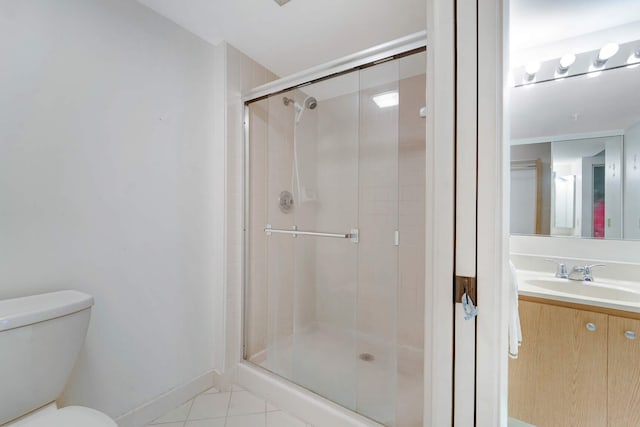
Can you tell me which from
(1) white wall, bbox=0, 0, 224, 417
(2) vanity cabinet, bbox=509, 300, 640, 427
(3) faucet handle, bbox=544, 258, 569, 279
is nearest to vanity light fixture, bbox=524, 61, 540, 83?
(3) faucet handle, bbox=544, 258, 569, 279

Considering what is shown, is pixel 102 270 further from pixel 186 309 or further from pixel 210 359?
pixel 210 359

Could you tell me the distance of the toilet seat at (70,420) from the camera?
0.85 meters

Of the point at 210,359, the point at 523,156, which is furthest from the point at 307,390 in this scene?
the point at 523,156

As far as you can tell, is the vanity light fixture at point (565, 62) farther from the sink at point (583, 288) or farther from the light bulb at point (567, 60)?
the sink at point (583, 288)

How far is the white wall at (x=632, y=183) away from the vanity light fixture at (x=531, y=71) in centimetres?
48

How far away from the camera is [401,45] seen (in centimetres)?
125

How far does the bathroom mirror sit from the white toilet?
70.8 inches

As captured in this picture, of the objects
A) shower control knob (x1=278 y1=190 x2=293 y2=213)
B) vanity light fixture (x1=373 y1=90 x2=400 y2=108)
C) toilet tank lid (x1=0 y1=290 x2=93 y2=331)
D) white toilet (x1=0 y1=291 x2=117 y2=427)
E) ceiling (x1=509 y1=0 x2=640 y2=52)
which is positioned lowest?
white toilet (x1=0 y1=291 x2=117 y2=427)

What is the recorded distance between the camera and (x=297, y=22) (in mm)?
1549

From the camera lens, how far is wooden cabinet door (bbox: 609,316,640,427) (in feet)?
3.11

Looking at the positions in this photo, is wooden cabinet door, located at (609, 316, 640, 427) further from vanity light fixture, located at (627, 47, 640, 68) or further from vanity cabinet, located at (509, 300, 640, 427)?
vanity light fixture, located at (627, 47, 640, 68)

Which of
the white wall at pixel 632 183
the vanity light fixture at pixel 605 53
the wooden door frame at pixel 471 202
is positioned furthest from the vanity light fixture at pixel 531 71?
the wooden door frame at pixel 471 202

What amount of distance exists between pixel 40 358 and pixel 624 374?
6.83ft

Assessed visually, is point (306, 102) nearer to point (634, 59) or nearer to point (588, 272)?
point (634, 59)
